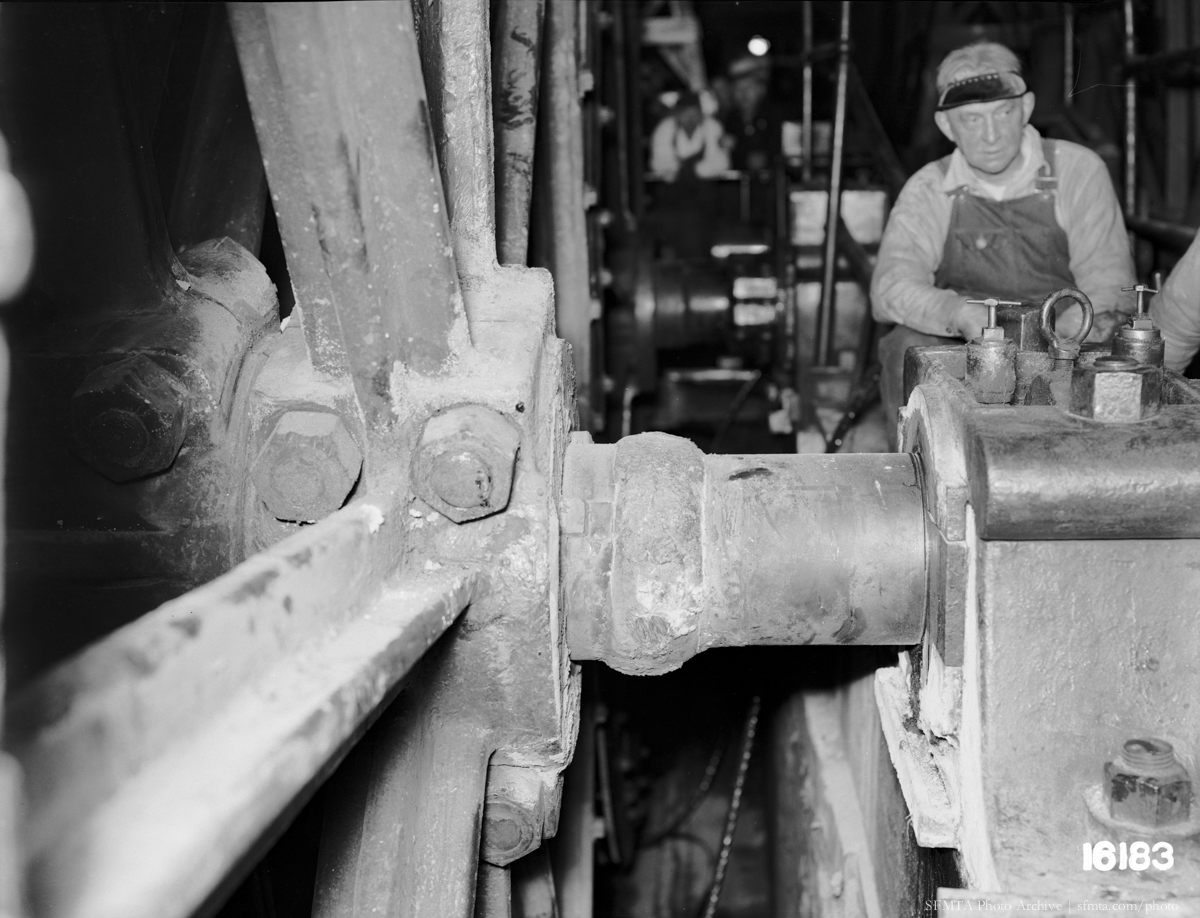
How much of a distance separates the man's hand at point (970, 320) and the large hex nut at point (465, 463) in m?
1.62

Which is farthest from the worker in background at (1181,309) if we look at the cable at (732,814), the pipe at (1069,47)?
the pipe at (1069,47)

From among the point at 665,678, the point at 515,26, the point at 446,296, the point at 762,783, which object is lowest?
the point at 762,783

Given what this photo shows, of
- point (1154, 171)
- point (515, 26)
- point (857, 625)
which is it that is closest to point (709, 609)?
point (857, 625)

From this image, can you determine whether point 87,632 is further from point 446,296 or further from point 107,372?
point 446,296

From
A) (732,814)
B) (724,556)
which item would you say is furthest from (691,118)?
(724,556)

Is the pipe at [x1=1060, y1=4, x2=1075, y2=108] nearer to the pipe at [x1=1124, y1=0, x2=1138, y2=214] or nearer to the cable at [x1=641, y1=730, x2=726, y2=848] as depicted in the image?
the pipe at [x1=1124, y1=0, x2=1138, y2=214]

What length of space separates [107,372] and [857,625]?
3.17 feet

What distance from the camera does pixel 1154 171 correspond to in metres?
4.79

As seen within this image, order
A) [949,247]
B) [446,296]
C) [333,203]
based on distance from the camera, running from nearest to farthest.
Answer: [333,203] < [446,296] < [949,247]

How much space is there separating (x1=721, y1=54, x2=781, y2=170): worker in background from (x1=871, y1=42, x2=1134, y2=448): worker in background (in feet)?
14.3

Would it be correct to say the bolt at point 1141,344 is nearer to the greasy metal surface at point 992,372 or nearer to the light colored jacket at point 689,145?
the greasy metal surface at point 992,372

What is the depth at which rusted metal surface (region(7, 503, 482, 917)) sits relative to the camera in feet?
1.72

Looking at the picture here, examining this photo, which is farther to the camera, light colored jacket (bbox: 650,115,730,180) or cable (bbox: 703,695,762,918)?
light colored jacket (bbox: 650,115,730,180)

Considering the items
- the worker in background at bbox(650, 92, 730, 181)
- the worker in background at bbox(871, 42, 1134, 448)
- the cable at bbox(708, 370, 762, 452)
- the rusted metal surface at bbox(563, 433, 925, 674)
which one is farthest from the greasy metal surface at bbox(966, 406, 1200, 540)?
the worker in background at bbox(650, 92, 730, 181)
